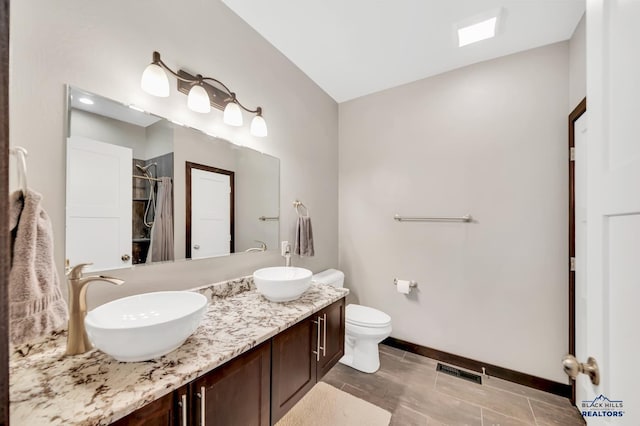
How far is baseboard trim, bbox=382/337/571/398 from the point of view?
1.83 meters

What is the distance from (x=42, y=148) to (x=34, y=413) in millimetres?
861

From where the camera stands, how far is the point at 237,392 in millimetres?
925

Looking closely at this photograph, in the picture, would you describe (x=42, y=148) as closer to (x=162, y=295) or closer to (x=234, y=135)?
(x=162, y=295)

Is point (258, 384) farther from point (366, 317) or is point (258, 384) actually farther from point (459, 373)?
point (459, 373)

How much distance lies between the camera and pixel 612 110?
1.91ft

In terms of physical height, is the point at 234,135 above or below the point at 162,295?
above

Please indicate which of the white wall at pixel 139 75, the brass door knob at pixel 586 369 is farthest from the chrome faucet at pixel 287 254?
the brass door knob at pixel 586 369

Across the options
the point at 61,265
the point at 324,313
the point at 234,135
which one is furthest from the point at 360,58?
the point at 61,265

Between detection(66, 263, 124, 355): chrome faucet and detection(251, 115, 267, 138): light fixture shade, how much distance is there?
1203 mm

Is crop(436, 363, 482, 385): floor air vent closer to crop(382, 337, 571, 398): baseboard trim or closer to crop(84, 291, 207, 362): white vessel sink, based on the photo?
crop(382, 337, 571, 398): baseboard trim

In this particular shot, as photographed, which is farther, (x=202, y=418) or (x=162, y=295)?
(x=162, y=295)

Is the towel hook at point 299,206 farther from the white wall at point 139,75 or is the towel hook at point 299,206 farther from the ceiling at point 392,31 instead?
the ceiling at point 392,31

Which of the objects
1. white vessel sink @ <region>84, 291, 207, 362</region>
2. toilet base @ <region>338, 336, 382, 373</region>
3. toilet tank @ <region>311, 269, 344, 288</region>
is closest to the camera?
white vessel sink @ <region>84, 291, 207, 362</region>

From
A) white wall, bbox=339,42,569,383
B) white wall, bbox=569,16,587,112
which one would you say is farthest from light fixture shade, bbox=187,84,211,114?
white wall, bbox=569,16,587,112
